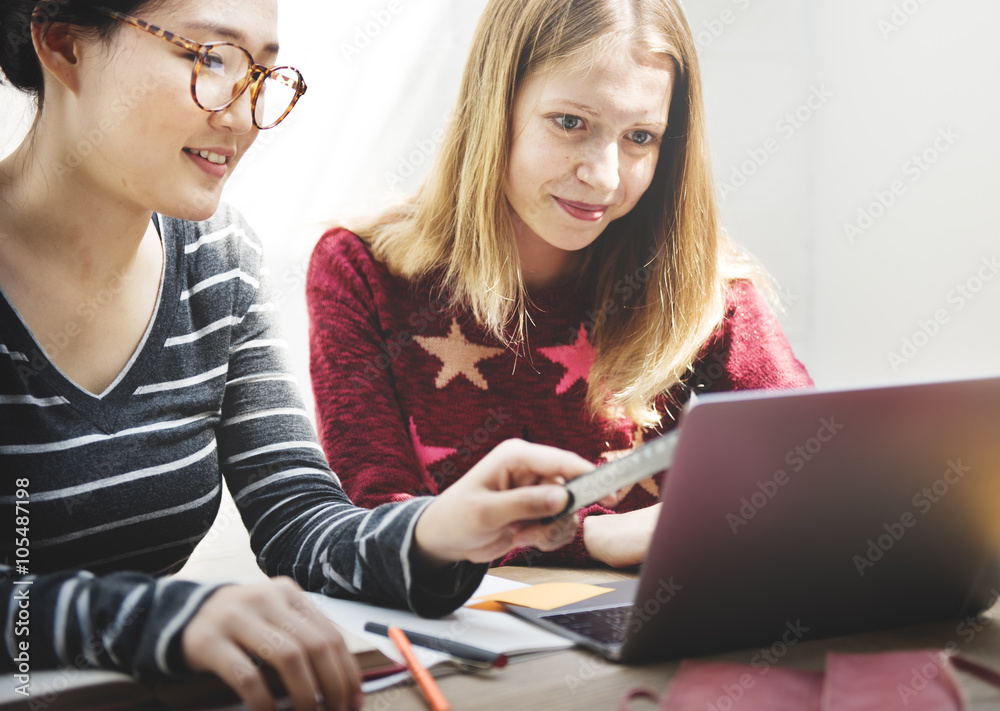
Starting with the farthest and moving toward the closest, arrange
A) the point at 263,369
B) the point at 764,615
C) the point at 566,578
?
the point at 263,369 < the point at 566,578 < the point at 764,615

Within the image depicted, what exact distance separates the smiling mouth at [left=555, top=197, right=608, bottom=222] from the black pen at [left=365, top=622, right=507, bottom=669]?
692mm

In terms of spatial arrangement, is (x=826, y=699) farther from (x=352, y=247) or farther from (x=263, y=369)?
(x=352, y=247)

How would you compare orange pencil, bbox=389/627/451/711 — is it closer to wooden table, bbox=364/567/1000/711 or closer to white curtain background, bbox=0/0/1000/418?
wooden table, bbox=364/567/1000/711

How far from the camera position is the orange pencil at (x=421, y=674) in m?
0.54

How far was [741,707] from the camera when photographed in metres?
0.52

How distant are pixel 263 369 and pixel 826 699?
0.73 m

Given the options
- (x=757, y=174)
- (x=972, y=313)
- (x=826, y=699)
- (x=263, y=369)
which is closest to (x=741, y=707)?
(x=826, y=699)

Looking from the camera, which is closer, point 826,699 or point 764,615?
point 826,699

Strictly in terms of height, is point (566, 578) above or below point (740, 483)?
below
